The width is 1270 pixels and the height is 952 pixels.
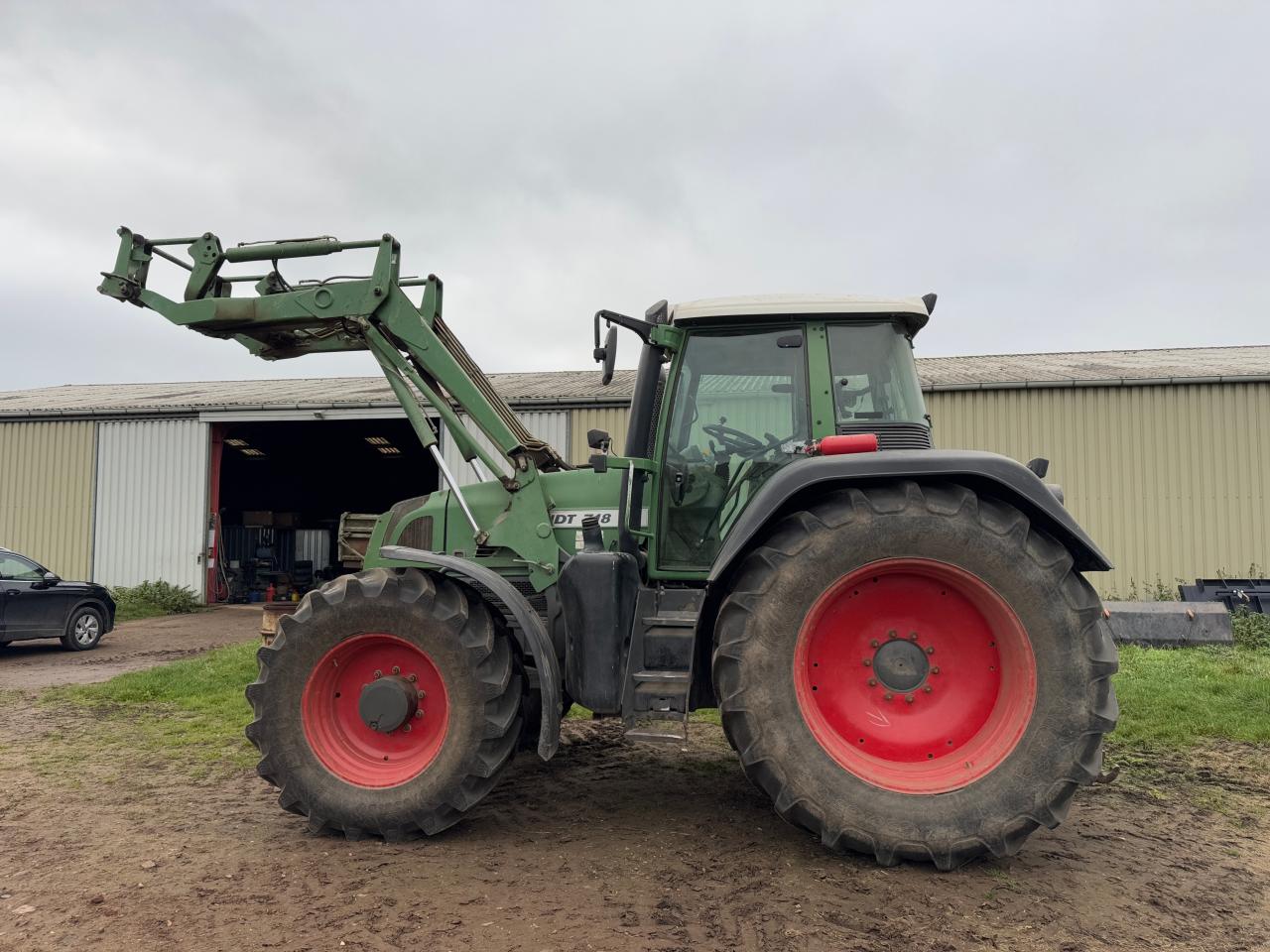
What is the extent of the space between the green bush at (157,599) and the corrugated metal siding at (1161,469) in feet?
46.3

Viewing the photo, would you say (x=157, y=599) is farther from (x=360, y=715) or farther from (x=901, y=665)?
(x=901, y=665)

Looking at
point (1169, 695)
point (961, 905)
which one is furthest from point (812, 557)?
point (1169, 695)

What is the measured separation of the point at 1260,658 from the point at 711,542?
25.2 feet

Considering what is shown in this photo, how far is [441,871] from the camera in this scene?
363 centimetres

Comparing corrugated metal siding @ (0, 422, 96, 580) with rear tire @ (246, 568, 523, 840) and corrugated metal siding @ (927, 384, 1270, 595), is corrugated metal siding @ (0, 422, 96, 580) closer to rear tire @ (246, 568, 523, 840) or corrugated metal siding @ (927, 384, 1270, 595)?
rear tire @ (246, 568, 523, 840)

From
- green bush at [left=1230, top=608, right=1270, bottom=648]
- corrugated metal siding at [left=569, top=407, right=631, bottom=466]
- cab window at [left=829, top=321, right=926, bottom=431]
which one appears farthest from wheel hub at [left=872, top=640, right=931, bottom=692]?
corrugated metal siding at [left=569, top=407, right=631, bottom=466]

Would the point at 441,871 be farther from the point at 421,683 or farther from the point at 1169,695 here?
the point at 1169,695

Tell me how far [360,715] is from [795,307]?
292cm

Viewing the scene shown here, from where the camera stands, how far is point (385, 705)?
409cm

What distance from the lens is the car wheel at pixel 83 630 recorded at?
11625 mm

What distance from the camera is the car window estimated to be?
11250 millimetres

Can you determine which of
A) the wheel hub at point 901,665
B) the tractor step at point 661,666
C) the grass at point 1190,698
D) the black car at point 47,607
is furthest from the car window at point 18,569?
the grass at point 1190,698

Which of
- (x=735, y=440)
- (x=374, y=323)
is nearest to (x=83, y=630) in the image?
(x=374, y=323)

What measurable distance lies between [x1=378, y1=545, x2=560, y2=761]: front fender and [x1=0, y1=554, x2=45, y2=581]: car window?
992 cm
